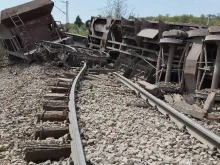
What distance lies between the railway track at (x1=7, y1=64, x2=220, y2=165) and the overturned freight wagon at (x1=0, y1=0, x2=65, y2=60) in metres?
12.2

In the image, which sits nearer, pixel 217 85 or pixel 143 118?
pixel 143 118

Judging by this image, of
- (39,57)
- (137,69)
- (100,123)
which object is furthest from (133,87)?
(39,57)

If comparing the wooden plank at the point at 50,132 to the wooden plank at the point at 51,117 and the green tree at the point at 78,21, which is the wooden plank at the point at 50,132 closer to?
the wooden plank at the point at 51,117

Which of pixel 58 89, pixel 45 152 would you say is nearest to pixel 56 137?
pixel 45 152

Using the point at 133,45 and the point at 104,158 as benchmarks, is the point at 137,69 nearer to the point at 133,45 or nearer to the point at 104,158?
the point at 133,45

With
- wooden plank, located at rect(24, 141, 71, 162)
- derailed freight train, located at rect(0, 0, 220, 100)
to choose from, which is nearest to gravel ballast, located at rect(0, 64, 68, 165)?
wooden plank, located at rect(24, 141, 71, 162)

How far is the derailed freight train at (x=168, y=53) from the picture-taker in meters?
9.83

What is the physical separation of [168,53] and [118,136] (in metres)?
8.14

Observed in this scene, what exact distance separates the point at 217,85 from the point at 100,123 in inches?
197

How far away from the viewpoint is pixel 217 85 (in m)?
9.23

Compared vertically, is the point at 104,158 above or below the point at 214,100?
above

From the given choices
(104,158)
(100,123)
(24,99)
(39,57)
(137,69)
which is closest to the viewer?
(104,158)

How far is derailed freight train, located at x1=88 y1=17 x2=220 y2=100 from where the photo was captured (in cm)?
983

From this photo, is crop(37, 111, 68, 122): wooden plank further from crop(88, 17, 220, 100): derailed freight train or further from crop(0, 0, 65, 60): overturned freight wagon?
crop(0, 0, 65, 60): overturned freight wagon
